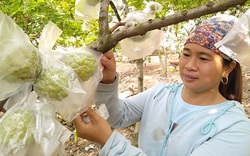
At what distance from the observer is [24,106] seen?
99 centimetres

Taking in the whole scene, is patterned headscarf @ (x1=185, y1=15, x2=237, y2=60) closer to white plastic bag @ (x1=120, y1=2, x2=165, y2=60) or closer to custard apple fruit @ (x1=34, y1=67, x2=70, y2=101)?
white plastic bag @ (x1=120, y1=2, x2=165, y2=60)

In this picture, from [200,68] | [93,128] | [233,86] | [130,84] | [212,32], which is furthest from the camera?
[130,84]

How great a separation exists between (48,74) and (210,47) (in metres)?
0.94

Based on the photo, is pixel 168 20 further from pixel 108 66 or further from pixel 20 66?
pixel 20 66

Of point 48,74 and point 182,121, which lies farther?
point 182,121

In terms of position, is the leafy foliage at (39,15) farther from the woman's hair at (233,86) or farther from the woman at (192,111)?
the woman's hair at (233,86)

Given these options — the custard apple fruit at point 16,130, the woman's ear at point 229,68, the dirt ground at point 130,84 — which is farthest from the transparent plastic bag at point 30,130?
the dirt ground at point 130,84

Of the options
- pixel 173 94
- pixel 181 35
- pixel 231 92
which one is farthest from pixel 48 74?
pixel 181 35

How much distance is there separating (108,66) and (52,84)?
0.47 m

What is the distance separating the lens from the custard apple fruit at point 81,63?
1.04 metres

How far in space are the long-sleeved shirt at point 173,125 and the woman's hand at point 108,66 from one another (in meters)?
0.04

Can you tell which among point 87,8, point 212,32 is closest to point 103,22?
point 87,8

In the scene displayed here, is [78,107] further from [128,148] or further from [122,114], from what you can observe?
[122,114]

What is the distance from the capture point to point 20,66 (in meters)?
0.92
